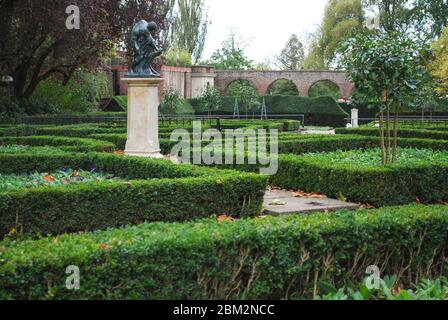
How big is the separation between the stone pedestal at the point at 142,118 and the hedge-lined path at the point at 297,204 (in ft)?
8.39

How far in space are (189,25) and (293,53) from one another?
1375 centimetres

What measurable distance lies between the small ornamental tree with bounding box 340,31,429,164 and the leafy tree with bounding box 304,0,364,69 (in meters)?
33.0

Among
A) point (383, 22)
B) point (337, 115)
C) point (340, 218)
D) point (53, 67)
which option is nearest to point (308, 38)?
point (383, 22)

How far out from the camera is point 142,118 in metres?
9.75

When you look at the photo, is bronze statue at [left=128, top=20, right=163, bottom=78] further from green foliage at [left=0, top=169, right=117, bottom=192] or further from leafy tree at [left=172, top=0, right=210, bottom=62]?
Answer: leafy tree at [left=172, top=0, right=210, bottom=62]

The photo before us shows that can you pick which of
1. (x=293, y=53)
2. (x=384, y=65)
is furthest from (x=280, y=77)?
(x=384, y=65)

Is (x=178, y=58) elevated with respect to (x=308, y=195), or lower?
elevated

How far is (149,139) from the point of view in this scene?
9.78 meters

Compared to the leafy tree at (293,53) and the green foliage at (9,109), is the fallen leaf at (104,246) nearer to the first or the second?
the green foliage at (9,109)

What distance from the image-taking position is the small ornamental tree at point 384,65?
8531mm

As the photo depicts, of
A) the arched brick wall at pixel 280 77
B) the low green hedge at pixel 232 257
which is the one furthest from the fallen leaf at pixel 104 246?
the arched brick wall at pixel 280 77

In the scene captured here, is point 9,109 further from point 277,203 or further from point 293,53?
point 293,53

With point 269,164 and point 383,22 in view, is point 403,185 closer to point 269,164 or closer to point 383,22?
point 269,164

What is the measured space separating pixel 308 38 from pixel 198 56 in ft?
31.4
